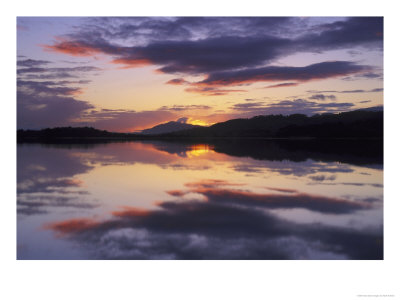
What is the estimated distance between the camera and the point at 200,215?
5184 mm

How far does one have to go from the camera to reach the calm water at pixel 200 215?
4.29 metres

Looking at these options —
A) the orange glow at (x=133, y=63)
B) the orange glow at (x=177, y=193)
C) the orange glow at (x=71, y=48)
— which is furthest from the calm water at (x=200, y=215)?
the orange glow at (x=71, y=48)

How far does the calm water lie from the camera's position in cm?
429

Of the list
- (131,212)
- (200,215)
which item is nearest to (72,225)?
(131,212)

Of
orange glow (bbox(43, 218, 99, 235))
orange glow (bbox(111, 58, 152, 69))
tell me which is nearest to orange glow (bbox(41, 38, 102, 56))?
orange glow (bbox(111, 58, 152, 69))

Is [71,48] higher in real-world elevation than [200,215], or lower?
higher
